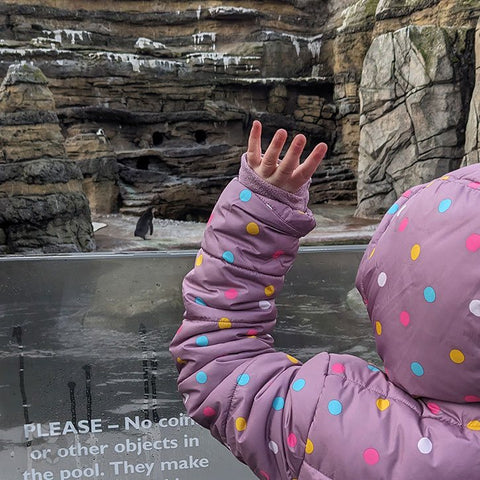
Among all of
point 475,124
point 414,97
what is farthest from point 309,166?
point 414,97

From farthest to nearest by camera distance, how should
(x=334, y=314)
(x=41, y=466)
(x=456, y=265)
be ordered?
1. (x=334, y=314)
2. (x=41, y=466)
3. (x=456, y=265)

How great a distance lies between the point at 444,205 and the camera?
552 mm

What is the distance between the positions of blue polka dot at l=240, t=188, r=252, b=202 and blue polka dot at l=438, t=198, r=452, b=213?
27 centimetres

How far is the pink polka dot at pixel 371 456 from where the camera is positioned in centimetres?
59

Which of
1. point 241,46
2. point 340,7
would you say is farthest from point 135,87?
point 340,7

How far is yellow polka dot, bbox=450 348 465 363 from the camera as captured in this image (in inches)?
→ 21.1

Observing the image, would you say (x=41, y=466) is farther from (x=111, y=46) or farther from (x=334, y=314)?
(x=111, y=46)

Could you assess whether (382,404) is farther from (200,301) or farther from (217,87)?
(217,87)

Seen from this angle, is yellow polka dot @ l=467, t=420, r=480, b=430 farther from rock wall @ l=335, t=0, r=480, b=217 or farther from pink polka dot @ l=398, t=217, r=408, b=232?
rock wall @ l=335, t=0, r=480, b=217

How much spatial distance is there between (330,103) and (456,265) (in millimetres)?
14570

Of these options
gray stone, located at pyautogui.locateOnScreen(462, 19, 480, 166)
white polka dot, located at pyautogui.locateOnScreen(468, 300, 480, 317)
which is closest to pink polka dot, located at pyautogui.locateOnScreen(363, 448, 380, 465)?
white polka dot, located at pyautogui.locateOnScreen(468, 300, 480, 317)

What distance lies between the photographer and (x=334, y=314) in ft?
5.72

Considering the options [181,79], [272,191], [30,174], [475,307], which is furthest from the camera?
[181,79]

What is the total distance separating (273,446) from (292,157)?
396 mm
